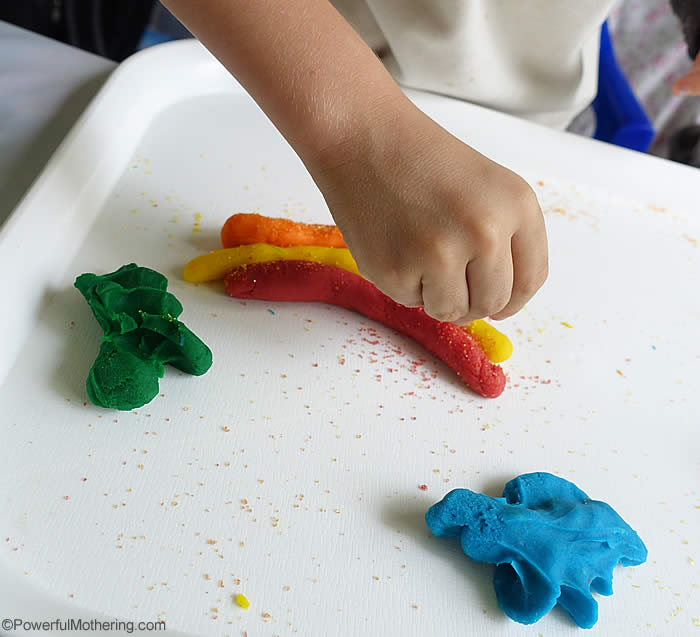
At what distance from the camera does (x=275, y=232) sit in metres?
0.56

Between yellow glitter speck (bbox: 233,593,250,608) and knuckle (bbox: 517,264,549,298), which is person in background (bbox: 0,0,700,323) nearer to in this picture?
knuckle (bbox: 517,264,549,298)

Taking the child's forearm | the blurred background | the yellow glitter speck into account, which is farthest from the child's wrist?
the blurred background

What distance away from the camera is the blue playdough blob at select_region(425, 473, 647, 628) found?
391mm

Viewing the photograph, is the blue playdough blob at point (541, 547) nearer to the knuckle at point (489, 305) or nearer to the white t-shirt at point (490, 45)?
the knuckle at point (489, 305)

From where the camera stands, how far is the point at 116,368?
1.42ft

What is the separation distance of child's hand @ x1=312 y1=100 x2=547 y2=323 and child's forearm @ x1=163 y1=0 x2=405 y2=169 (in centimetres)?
1

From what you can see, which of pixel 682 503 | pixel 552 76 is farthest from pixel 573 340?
pixel 552 76

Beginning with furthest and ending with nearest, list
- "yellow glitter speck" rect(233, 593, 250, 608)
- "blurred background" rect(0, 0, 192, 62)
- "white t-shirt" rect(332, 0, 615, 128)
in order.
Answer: "blurred background" rect(0, 0, 192, 62) < "white t-shirt" rect(332, 0, 615, 128) < "yellow glitter speck" rect(233, 593, 250, 608)

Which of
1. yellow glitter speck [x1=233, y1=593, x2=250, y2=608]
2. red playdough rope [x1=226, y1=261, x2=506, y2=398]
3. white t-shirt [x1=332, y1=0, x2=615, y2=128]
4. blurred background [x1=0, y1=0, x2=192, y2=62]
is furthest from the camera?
blurred background [x1=0, y1=0, x2=192, y2=62]

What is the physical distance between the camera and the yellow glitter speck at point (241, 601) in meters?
0.37

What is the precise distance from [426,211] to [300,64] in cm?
11

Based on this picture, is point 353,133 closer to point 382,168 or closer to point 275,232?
point 382,168

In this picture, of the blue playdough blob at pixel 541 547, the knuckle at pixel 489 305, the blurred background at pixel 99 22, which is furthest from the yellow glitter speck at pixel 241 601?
the blurred background at pixel 99 22

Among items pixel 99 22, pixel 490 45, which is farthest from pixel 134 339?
pixel 99 22
